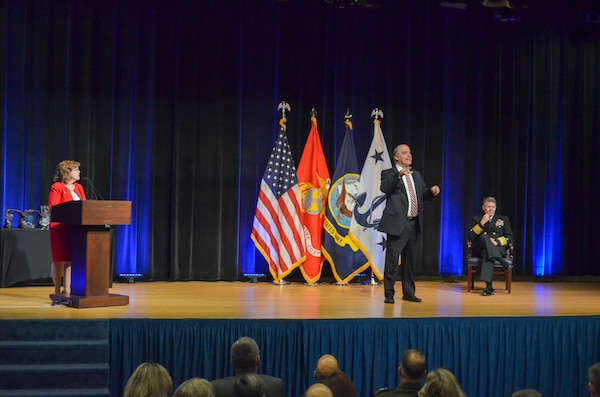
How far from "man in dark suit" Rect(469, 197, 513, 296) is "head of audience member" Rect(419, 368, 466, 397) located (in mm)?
5032

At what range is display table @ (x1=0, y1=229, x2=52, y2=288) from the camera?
26.3ft

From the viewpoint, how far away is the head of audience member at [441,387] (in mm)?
3361

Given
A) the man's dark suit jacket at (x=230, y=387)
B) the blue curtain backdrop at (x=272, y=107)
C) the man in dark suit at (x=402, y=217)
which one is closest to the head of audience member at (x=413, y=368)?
the man's dark suit jacket at (x=230, y=387)

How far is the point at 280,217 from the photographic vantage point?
9.09m

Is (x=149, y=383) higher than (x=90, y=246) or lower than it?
lower

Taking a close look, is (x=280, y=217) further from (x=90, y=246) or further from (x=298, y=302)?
(x=90, y=246)

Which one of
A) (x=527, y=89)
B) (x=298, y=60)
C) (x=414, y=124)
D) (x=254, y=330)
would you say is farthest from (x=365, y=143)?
(x=254, y=330)

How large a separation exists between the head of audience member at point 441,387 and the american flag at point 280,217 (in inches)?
220

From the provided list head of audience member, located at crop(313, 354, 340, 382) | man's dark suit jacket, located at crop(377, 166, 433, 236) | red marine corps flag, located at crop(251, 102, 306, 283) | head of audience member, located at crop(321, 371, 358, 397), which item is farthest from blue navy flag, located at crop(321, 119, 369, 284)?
head of audience member, located at crop(321, 371, 358, 397)

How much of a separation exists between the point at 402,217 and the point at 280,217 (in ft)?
7.25

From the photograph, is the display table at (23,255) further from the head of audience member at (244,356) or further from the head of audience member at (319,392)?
the head of audience member at (319,392)

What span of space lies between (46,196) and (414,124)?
4.82 metres

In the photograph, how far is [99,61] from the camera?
9.05 meters

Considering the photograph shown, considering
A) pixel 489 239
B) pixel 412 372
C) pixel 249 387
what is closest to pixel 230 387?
pixel 249 387
